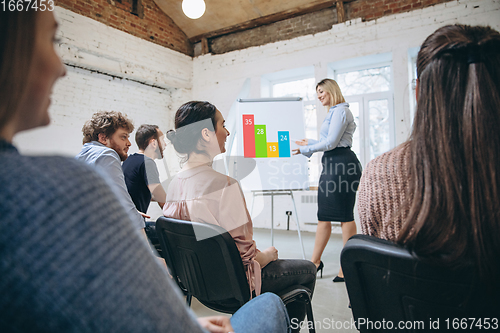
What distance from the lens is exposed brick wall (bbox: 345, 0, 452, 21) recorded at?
3.93 meters

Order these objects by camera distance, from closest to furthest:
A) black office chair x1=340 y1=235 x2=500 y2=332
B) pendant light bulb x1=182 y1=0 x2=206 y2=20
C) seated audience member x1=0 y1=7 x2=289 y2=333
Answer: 1. seated audience member x1=0 y1=7 x2=289 y2=333
2. black office chair x1=340 y1=235 x2=500 y2=332
3. pendant light bulb x1=182 y1=0 x2=206 y2=20

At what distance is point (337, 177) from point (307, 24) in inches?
134

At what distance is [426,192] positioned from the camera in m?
0.58

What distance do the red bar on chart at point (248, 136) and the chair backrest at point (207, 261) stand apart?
2144mm

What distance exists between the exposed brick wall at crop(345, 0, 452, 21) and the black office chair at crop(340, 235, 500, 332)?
457 cm

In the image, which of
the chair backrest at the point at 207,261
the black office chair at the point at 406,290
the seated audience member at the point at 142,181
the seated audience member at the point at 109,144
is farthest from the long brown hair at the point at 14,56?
the seated audience member at the point at 142,181

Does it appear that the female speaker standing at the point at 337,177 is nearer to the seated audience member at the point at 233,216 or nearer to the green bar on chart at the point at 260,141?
the green bar on chart at the point at 260,141

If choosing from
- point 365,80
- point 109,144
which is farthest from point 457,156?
point 365,80

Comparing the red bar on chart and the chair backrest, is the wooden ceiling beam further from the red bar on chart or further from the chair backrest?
the chair backrest

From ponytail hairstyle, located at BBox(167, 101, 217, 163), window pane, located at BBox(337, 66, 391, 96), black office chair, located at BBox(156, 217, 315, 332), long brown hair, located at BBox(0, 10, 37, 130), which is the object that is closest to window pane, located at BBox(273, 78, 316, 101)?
window pane, located at BBox(337, 66, 391, 96)

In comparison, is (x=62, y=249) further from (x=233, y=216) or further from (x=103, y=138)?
(x=103, y=138)

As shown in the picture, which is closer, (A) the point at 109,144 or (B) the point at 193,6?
(A) the point at 109,144

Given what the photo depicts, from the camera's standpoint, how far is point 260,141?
10.9 feet

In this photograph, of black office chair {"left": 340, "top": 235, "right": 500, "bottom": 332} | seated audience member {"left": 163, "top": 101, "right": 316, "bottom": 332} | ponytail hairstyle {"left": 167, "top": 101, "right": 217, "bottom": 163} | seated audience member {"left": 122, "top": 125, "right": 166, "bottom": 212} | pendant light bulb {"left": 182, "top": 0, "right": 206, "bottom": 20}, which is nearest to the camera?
black office chair {"left": 340, "top": 235, "right": 500, "bottom": 332}
